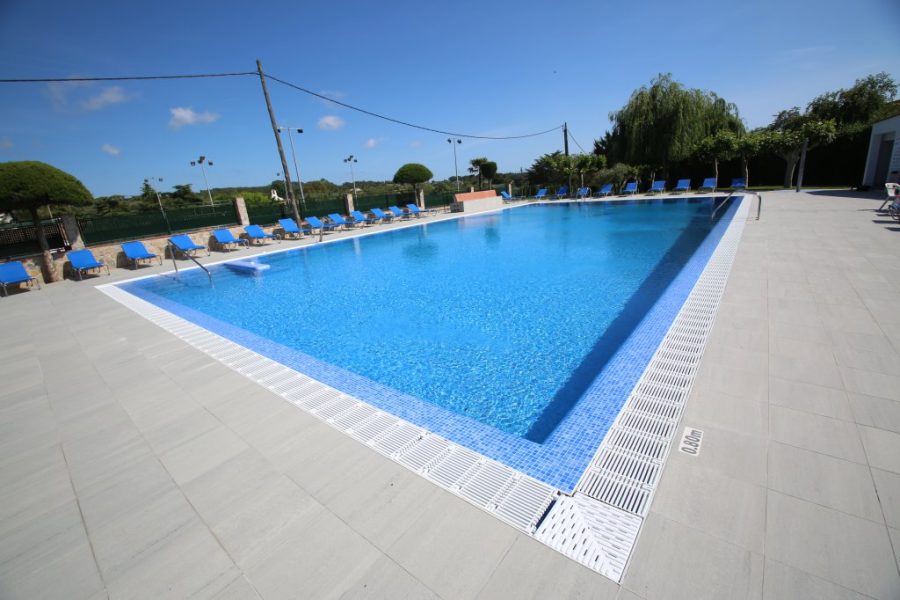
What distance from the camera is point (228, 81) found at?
12164mm

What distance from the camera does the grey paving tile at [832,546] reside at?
1.27 m

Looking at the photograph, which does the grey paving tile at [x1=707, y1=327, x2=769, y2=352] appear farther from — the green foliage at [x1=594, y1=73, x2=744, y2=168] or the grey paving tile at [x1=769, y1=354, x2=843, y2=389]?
the green foliage at [x1=594, y1=73, x2=744, y2=168]

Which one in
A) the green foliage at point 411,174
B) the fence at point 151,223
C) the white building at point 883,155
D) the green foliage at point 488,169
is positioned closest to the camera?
the fence at point 151,223

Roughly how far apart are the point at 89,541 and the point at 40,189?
9667mm

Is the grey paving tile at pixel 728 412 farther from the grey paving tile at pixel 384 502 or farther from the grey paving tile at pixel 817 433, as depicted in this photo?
the grey paving tile at pixel 384 502

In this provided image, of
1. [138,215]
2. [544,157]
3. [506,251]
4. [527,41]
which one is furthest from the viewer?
[544,157]

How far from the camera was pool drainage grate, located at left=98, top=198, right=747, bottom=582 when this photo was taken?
155cm

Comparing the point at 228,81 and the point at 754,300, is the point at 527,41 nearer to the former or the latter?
the point at 228,81

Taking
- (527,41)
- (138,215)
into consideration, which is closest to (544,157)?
(527,41)

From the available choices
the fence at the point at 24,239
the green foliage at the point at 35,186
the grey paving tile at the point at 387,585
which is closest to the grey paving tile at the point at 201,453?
the grey paving tile at the point at 387,585

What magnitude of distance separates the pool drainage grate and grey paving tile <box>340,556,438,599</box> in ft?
1.46

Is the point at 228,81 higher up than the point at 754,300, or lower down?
higher up

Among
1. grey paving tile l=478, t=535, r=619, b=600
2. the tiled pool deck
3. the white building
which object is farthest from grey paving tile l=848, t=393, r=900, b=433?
the white building

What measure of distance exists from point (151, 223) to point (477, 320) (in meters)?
11.5
